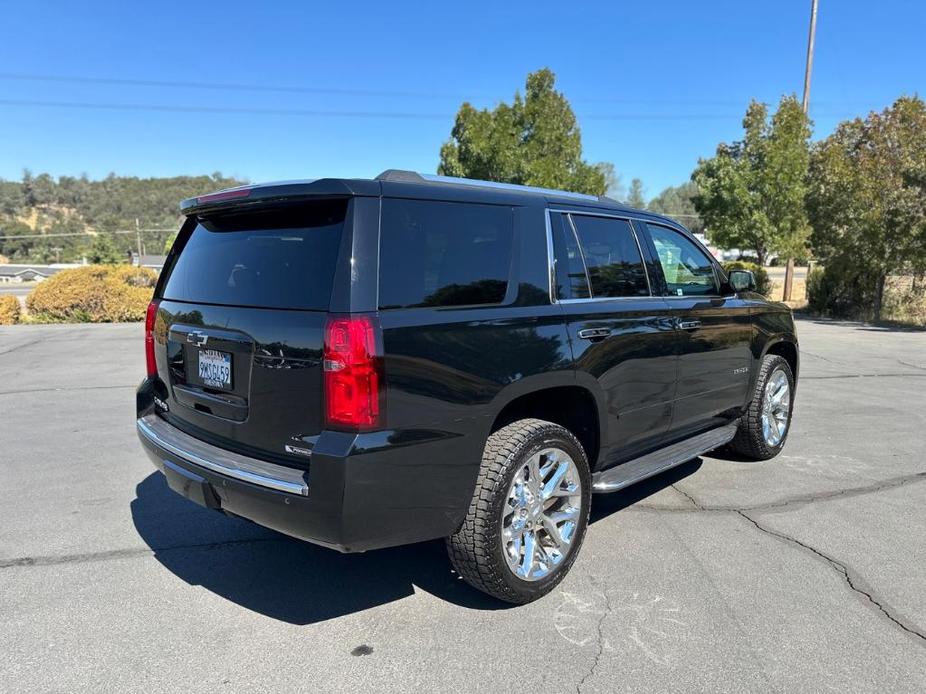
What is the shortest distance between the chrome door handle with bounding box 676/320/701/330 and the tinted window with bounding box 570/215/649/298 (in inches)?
13.1

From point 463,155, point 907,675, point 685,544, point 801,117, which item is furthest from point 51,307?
point 801,117

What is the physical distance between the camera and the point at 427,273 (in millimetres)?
2820

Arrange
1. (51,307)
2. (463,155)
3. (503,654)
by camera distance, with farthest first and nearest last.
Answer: (463,155) < (51,307) < (503,654)

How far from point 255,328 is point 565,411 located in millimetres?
1709

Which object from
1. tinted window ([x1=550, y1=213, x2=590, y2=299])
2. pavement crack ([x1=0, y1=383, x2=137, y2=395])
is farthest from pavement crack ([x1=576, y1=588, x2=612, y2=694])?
pavement crack ([x1=0, y1=383, x2=137, y2=395])

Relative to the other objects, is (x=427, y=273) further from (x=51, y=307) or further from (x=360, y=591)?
(x=51, y=307)

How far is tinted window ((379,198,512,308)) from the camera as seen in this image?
271cm

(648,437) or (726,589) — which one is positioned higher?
(648,437)

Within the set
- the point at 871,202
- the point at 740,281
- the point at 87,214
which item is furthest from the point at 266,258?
the point at 87,214

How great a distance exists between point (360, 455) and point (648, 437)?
2.22 metres

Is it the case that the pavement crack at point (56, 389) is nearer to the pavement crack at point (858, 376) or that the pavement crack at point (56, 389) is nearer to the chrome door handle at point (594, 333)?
the chrome door handle at point (594, 333)

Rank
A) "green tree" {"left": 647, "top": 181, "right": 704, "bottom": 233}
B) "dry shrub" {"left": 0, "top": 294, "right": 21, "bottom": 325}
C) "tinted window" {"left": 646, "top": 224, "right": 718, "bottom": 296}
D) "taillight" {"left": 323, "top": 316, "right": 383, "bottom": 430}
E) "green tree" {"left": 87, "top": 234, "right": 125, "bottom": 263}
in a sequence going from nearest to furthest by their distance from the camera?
"taillight" {"left": 323, "top": 316, "right": 383, "bottom": 430}, "tinted window" {"left": 646, "top": 224, "right": 718, "bottom": 296}, "dry shrub" {"left": 0, "top": 294, "right": 21, "bottom": 325}, "green tree" {"left": 87, "top": 234, "right": 125, "bottom": 263}, "green tree" {"left": 647, "top": 181, "right": 704, "bottom": 233}

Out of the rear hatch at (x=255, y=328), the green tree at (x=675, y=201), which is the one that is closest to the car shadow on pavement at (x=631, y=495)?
the rear hatch at (x=255, y=328)

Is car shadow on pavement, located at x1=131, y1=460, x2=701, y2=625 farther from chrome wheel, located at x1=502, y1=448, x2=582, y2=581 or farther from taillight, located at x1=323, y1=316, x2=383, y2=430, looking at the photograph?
taillight, located at x1=323, y1=316, x2=383, y2=430
